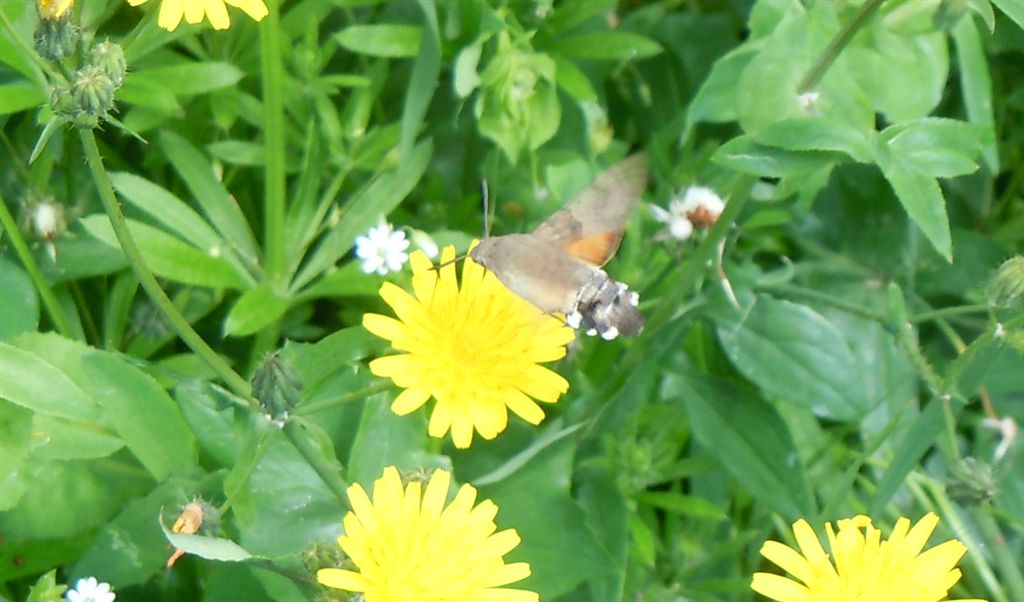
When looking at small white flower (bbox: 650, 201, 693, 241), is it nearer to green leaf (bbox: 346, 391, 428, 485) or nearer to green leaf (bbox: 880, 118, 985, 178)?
green leaf (bbox: 880, 118, 985, 178)

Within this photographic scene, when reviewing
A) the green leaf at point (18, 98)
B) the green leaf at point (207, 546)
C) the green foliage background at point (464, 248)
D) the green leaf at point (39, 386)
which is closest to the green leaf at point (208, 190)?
the green foliage background at point (464, 248)

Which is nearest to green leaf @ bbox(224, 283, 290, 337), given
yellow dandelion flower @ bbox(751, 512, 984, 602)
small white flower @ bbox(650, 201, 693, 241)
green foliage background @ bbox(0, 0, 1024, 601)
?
green foliage background @ bbox(0, 0, 1024, 601)

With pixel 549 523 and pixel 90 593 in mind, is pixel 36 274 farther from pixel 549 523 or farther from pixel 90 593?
pixel 549 523

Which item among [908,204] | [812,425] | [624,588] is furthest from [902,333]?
[624,588]

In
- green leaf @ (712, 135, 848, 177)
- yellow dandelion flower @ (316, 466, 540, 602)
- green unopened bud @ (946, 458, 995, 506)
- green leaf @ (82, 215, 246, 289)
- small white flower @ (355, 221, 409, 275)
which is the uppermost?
green leaf @ (82, 215, 246, 289)

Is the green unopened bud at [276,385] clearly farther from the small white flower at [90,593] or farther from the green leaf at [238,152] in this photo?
the green leaf at [238,152]

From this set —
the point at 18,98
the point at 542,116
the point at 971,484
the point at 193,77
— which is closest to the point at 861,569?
the point at 971,484
